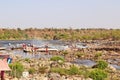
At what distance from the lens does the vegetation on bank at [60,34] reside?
141 m

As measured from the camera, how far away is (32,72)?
28.7m

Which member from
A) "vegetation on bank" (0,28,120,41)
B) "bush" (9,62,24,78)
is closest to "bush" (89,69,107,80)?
"bush" (9,62,24,78)

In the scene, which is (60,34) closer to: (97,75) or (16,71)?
(97,75)

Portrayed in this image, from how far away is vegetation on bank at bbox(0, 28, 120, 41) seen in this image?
464ft

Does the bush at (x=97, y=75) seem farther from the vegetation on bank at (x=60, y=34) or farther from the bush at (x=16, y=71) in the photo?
the vegetation on bank at (x=60, y=34)

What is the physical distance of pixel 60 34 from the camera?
162m

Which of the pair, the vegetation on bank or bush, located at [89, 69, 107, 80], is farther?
the vegetation on bank

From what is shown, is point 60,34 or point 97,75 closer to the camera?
point 97,75

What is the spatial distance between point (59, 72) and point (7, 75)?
4.91 m

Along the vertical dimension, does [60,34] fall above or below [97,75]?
below

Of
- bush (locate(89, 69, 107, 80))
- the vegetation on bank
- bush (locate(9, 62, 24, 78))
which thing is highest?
bush (locate(9, 62, 24, 78))

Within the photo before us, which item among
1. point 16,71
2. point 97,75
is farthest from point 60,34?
point 16,71

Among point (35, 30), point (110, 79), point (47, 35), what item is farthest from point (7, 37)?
point (110, 79)

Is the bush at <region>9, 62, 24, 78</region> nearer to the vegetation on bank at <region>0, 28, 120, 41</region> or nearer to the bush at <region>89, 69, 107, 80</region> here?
the bush at <region>89, 69, 107, 80</region>
